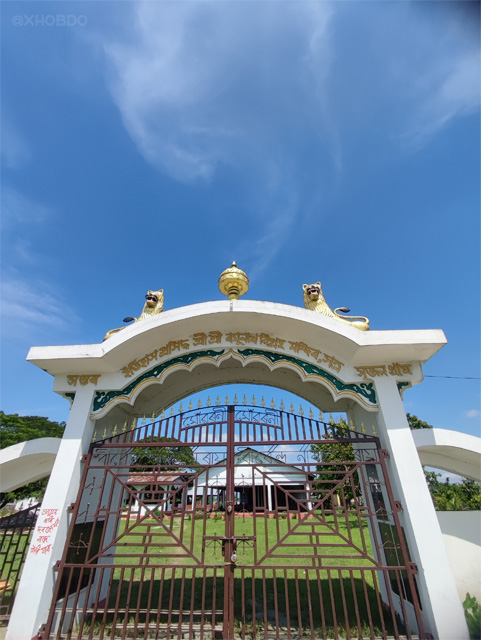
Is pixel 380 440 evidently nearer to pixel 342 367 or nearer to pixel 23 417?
pixel 342 367

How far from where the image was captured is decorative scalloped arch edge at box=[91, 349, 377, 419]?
4582 mm

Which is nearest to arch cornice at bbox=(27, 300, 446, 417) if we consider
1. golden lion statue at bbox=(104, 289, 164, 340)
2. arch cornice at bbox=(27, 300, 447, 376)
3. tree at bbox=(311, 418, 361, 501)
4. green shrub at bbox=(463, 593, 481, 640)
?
arch cornice at bbox=(27, 300, 447, 376)

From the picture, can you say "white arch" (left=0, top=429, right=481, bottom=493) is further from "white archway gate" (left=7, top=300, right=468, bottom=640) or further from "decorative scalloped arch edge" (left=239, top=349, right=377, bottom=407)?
"decorative scalloped arch edge" (left=239, top=349, right=377, bottom=407)

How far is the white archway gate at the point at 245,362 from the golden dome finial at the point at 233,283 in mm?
968

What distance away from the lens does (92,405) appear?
4.72 metres

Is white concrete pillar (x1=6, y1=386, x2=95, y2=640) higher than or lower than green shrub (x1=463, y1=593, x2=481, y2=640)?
higher

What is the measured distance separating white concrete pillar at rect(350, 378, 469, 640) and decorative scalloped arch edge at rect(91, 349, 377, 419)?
0.25 meters

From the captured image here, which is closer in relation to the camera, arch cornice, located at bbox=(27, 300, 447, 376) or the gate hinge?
the gate hinge

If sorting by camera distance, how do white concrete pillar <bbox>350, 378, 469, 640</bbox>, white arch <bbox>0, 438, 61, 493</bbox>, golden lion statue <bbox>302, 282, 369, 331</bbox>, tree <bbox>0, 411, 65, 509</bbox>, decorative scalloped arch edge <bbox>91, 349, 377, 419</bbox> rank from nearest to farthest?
white concrete pillar <bbox>350, 378, 469, 640</bbox> < white arch <bbox>0, 438, 61, 493</bbox> < decorative scalloped arch edge <bbox>91, 349, 377, 419</bbox> < golden lion statue <bbox>302, 282, 369, 331</bbox> < tree <bbox>0, 411, 65, 509</bbox>

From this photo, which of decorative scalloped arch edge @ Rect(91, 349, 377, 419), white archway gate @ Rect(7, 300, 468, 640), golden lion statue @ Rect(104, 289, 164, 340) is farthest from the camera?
golden lion statue @ Rect(104, 289, 164, 340)

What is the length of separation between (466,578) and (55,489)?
481cm

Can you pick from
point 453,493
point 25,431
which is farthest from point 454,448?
point 25,431

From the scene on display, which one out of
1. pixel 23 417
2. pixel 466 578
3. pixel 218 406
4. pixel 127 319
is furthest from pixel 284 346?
pixel 23 417

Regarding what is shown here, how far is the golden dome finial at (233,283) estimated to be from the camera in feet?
19.0
